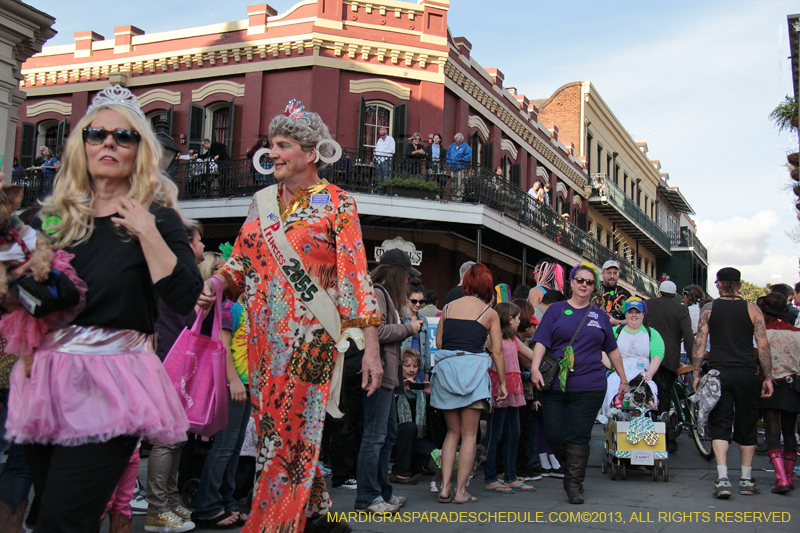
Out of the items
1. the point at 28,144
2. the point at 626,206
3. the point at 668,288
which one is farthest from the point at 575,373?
the point at 626,206

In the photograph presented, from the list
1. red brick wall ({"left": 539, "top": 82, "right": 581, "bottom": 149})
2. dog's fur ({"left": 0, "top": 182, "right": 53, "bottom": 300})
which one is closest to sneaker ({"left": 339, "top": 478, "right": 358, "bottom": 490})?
dog's fur ({"left": 0, "top": 182, "right": 53, "bottom": 300})

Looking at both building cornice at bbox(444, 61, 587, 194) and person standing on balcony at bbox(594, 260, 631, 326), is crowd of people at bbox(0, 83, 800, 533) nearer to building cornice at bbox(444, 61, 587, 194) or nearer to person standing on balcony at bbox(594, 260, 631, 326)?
person standing on balcony at bbox(594, 260, 631, 326)

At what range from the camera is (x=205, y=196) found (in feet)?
61.5

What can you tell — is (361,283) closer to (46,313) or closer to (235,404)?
(46,313)

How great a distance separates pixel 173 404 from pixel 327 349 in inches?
41.4

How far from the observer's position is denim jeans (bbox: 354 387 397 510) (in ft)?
17.2

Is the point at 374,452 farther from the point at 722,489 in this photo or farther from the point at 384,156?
the point at 384,156

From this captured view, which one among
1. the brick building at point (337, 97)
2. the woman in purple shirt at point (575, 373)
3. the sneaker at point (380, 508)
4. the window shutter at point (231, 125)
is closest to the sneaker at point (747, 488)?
the woman in purple shirt at point (575, 373)

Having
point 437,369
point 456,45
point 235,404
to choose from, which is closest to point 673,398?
point 437,369

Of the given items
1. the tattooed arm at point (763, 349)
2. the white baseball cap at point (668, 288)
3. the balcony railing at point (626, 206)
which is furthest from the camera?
the balcony railing at point (626, 206)

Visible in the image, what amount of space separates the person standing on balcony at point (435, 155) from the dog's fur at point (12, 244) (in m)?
15.8

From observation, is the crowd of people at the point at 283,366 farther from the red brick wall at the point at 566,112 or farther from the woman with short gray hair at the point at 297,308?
the red brick wall at the point at 566,112

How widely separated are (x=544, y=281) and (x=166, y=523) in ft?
21.6

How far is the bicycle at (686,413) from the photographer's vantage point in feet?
29.8
